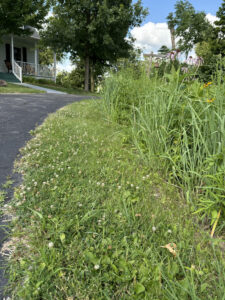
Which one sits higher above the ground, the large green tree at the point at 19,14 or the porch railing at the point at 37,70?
the large green tree at the point at 19,14

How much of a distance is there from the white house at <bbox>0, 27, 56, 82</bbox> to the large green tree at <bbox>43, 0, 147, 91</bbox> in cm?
257

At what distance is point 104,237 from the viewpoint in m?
1.61

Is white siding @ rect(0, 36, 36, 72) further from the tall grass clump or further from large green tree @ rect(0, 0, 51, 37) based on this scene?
the tall grass clump

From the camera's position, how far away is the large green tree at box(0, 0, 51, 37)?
1380 centimetres

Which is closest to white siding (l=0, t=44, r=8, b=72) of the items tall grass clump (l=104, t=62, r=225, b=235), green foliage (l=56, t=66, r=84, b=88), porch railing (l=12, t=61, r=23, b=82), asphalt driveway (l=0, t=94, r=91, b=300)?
porch railing (l=12, t=61, r=23, b=82)

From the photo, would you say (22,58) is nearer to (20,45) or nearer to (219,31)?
(20,45)

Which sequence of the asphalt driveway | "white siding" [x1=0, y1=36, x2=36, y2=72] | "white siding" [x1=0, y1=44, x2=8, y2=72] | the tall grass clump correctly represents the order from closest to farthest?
the tall grass clump, the asphalt driveway, "white siding" [x1=0, y1=44, x2=8, y2=72], "white siding" [x1=0, y1=36, x2=36, y2=72]

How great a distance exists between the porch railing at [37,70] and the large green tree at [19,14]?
4170 mm

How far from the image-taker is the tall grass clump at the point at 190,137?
6.45 ft

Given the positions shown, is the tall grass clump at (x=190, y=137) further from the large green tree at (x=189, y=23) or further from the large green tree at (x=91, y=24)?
the large green tree at (x=189, y=23)

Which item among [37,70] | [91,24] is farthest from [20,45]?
[91,24]

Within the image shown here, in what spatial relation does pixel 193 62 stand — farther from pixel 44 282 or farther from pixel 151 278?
pixel 44 282

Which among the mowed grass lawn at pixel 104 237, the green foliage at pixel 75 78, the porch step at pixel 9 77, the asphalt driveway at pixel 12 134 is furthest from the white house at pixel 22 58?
the mowed grass lawn at pixel 104 237

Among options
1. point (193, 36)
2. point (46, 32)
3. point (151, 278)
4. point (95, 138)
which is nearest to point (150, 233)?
point (151, 278)
